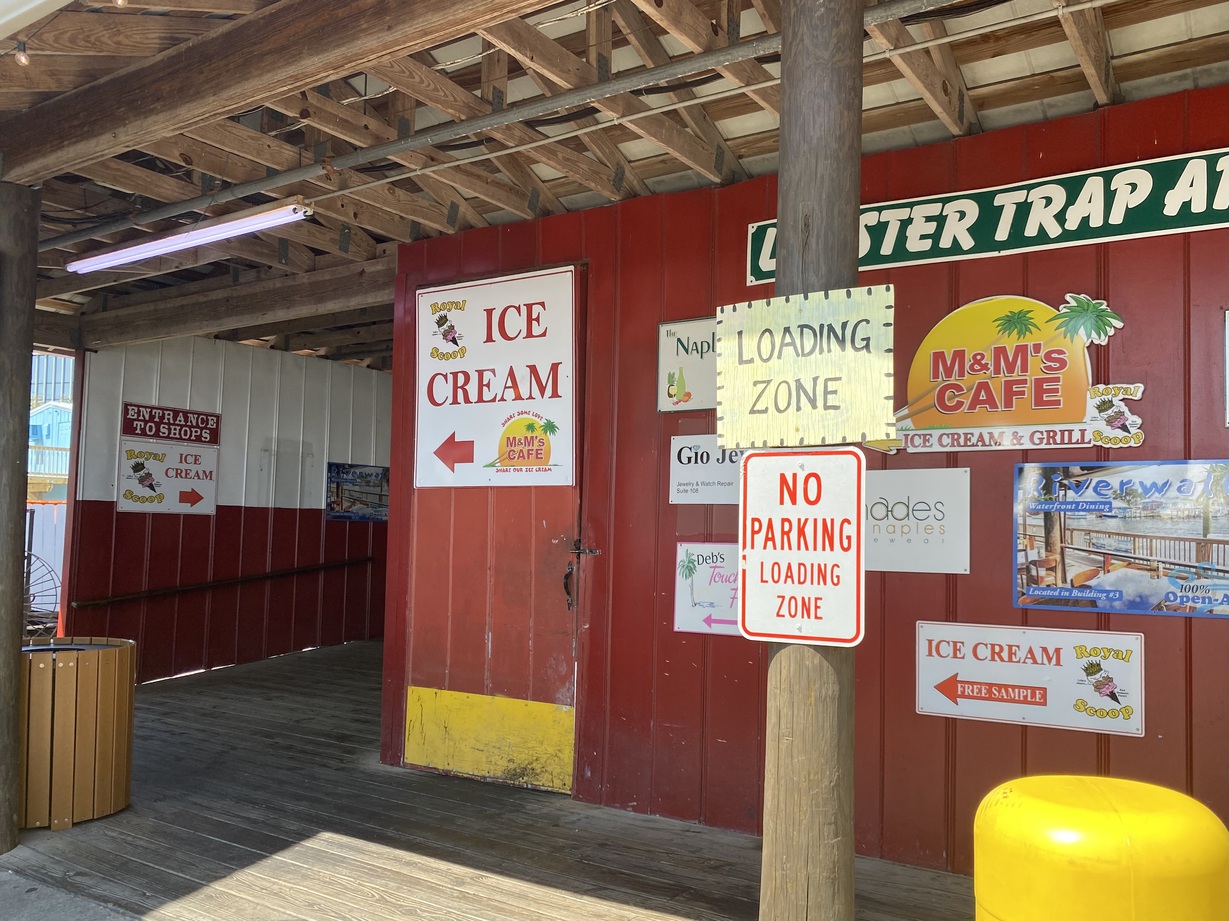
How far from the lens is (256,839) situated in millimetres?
4719

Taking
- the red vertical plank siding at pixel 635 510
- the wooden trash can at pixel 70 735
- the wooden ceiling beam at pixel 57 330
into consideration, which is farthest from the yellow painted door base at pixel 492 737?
the wooden ceiling beam at pixel 57 330

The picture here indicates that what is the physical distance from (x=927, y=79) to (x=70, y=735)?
5121 millimetres

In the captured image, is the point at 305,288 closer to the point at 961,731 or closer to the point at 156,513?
the point at 156,513

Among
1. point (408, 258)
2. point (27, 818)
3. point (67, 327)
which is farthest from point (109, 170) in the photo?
point (67, 327)

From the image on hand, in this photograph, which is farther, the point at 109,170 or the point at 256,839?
the point at 109,170

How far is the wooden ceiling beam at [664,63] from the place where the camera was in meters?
4.08

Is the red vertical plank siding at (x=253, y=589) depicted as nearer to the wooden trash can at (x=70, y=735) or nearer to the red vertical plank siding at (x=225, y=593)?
the red vertical plank siding at (x=225, y=593)


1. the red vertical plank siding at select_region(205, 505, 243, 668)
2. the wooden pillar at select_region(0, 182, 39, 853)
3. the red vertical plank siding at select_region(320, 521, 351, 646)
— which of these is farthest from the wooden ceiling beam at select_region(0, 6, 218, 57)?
the red vertical plank siding at select_region(320, 521, 351, 646)

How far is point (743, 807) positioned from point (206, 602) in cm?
694

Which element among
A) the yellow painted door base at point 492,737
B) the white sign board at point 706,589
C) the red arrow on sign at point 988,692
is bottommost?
the yellow painted door base at point 492,737

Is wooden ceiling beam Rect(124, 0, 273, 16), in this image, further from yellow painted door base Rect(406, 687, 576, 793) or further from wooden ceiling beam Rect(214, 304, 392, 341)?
wooden ceiling beam Rect(214, 304, 392, 341)

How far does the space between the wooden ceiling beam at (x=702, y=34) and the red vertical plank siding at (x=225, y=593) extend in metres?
7.65

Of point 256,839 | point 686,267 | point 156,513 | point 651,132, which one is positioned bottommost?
point 256,839

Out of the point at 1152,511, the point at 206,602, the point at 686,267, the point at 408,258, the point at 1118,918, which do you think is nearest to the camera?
the point at 1118,918
